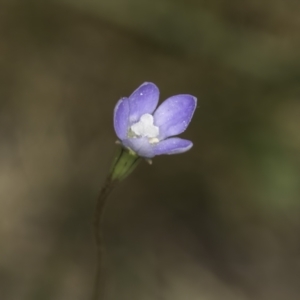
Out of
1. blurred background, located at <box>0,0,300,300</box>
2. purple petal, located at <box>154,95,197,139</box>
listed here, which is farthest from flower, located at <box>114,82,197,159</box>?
blurred background, located at <box>0,0,300,300</box>

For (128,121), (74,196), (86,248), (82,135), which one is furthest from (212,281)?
(128,121)

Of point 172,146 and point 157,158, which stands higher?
point 172,146

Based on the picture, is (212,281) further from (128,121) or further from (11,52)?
(11,52)

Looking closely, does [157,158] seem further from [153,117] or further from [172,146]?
[172,146]

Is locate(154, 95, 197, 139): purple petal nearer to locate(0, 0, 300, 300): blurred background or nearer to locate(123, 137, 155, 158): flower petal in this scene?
locate(123, 137, 155, 158): flower petal

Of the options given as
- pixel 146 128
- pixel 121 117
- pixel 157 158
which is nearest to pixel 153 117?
pixel 146 128

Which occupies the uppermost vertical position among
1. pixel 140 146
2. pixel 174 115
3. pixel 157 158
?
pixel 174 115

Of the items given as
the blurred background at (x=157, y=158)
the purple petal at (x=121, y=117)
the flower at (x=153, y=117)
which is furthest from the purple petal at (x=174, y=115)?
the blurred background at (x=157, y=158)

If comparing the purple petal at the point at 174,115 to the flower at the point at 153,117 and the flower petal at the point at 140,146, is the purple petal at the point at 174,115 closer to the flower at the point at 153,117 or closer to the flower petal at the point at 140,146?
the flower at the point at 153,117
